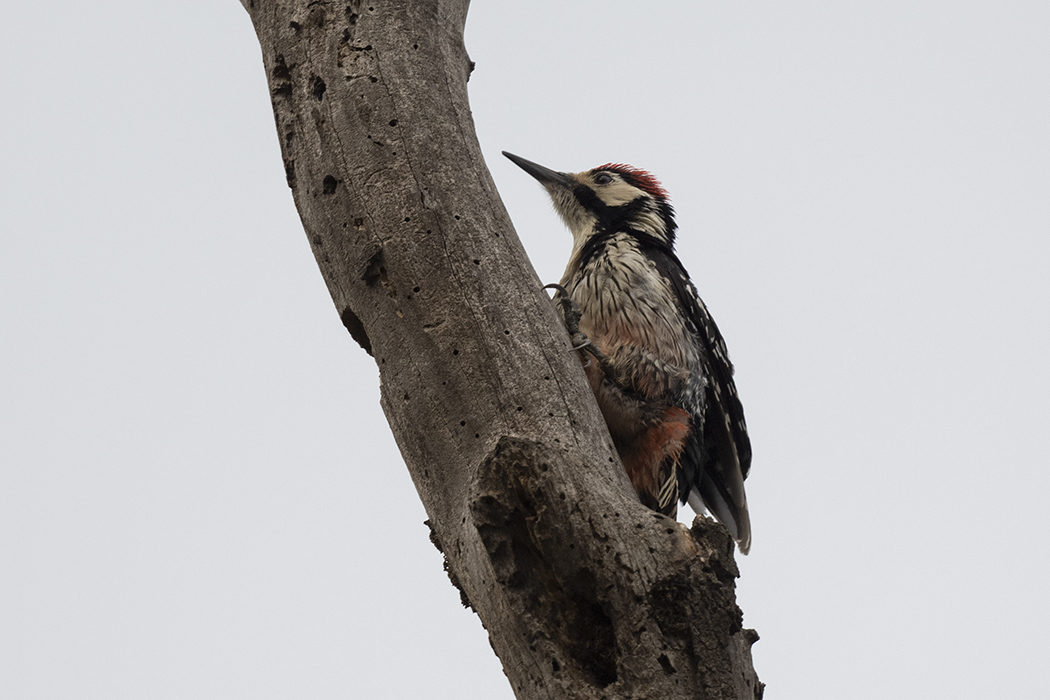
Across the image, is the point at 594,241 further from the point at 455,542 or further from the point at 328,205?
the point at 455,542

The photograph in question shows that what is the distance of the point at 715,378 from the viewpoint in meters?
4.45

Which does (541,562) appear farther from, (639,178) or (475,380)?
(639,178)

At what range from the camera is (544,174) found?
16.6ft

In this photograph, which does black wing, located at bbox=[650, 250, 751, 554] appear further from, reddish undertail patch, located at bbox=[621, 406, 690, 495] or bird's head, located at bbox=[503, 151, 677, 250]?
reddish undertail patch, located at bbox=[621, 406, 690, 495]

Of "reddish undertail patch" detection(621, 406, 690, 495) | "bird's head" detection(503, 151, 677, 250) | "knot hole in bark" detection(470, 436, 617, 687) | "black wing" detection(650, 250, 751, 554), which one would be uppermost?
"bird's head" detection(503, 151, 677, 250)

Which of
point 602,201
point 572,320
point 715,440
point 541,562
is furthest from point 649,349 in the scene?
point 541,562

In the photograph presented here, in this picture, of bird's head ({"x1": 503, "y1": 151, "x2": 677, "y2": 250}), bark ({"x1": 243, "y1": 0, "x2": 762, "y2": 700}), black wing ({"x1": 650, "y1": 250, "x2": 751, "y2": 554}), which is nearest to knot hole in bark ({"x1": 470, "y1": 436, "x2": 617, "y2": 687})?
bark ({"x1": 243, "y1": 0, "x2": 762, "y2": 700})

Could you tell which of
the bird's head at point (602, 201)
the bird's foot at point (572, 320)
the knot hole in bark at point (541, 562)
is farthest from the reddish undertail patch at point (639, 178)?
the knot hole in bark at point (541, 562)

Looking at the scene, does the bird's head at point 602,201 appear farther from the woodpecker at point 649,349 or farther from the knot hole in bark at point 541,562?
the knot hole in bark at point 541,562

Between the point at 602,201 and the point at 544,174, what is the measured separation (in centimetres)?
33

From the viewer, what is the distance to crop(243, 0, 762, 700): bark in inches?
96.8

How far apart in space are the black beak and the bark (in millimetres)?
1647

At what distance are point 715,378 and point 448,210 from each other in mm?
1913

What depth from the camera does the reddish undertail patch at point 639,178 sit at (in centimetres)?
520
